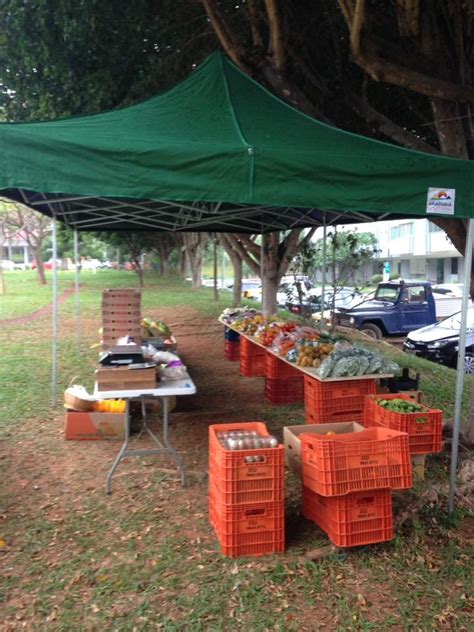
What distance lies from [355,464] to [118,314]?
12.5ft

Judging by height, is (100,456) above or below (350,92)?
below

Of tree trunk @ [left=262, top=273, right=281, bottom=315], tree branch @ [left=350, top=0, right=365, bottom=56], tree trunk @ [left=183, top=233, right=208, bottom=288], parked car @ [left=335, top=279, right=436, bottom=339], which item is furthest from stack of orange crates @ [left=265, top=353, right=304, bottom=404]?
tree trunk @ [left=183, top=233, right=208, bottom=288]

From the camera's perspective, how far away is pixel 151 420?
6.02 meters

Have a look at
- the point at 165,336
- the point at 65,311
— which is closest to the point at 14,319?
the point at 65,311

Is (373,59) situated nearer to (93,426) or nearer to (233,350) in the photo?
(93,426)

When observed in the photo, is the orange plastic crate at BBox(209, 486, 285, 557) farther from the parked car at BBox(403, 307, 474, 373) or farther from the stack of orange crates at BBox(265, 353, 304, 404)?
the parked car at BBox(403, 307, 474, 373)

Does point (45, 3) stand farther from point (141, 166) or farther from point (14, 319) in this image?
point (14, 319)

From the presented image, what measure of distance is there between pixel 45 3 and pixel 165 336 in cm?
465

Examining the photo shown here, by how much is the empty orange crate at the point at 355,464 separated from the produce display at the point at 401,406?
923mm

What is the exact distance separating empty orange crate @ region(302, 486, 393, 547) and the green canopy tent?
118 cm

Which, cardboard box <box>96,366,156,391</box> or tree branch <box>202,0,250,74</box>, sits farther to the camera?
tree branch <box>202,0,250,74</box>

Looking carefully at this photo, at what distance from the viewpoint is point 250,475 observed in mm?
3162

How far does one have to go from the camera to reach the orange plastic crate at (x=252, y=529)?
125 inches

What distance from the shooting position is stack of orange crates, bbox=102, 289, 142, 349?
241 inches
